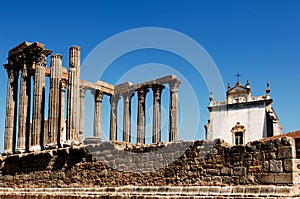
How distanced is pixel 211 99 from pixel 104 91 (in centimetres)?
1471

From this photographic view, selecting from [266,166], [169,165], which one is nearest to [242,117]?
[169,165]

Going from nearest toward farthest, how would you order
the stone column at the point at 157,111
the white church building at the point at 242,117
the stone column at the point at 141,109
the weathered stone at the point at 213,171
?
the weathered stone at the point at 213,171
the stone column at the point at 157,111
the stone column at the point at 141,109
the white church building at the point at 242,117

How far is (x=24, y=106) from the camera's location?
73.7ft

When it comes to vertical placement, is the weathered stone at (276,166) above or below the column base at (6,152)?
above

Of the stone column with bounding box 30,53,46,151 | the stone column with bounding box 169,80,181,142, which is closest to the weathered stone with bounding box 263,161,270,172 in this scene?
the stone column with bounding box 30,53,46,151

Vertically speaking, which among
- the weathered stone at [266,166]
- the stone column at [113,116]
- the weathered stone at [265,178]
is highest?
the stone column at [113,116]

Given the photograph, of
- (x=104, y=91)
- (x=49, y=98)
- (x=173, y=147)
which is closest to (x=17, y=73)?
(x=49, y=98)

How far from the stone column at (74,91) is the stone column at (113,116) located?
11307 millimetres

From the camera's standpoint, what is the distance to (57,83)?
21125 mm

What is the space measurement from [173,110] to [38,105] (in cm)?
1051

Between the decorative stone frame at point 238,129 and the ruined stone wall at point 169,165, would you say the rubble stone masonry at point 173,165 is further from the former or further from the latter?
the decorative stone frame at point 238,129

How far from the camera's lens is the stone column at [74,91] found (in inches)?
809

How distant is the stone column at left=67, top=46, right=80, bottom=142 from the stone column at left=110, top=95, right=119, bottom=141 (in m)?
11.3

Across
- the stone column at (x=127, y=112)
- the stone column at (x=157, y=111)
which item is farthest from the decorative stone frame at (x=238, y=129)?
the stone column at (x=127, y=112)
